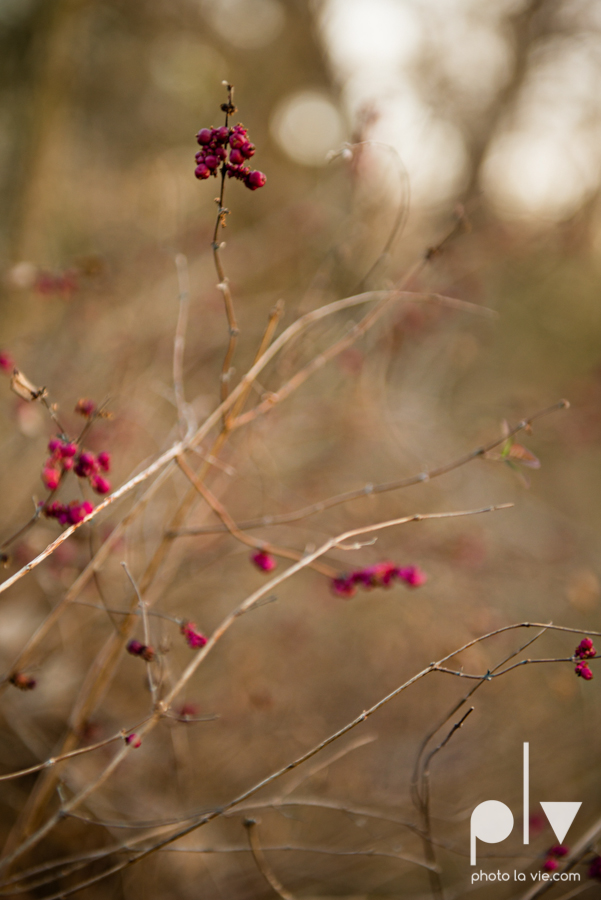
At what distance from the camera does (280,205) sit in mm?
5406

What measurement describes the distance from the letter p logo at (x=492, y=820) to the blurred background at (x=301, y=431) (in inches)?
2.2

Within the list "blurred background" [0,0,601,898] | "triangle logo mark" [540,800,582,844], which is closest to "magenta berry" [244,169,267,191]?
"blurred background" [0,0,601,898]

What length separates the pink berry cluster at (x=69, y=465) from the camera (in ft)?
3.38

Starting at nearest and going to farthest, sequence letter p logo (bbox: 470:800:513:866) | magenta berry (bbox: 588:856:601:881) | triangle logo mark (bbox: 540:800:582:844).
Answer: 1. magenta berry (bbox: 588:856:601:881)
2. triangle logo mark (bbox: 540:800:582:844)
3. letter p logo (bbox: 470:800:513:866)

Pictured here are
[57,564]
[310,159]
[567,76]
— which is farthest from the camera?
[310,159]

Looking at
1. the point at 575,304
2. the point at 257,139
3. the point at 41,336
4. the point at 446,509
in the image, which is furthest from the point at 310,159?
the point at 446,509

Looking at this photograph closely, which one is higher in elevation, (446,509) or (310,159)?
(310,159)

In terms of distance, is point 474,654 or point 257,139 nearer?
point 474,654

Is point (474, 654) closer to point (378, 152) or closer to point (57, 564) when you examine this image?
point (57, 564)

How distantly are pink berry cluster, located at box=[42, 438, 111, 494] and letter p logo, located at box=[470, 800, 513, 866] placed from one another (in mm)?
1904

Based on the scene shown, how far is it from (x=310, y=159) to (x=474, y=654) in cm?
593

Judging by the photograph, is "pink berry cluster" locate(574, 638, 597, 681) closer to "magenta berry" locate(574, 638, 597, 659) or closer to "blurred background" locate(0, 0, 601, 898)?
"magenta berry" locate(574, 638, 597, 659)

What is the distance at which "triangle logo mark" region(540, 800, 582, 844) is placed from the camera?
A: 1701 mm

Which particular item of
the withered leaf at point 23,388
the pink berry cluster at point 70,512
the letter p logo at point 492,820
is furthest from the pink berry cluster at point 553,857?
the withered leaf at point 23,388
